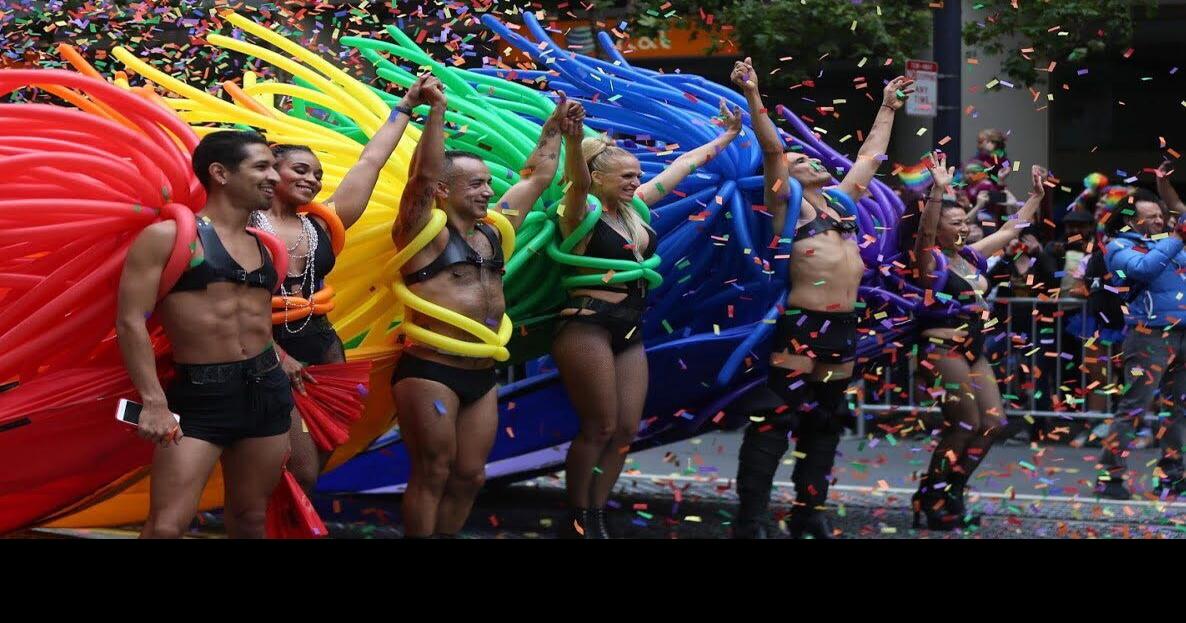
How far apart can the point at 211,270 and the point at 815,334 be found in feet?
9.76

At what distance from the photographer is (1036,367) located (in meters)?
9.82

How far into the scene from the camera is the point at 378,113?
6.16 m

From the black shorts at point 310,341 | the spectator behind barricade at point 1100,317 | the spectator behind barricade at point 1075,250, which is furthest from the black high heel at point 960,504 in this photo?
the black shorts at point 310,341

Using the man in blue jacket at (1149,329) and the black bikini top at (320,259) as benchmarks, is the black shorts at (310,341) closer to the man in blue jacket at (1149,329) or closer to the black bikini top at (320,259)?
the black bikini top at (320,259)

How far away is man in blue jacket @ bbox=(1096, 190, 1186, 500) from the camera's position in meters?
8.26

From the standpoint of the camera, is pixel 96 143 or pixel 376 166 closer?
pixel 96 143

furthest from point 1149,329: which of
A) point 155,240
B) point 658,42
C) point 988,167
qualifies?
point 658,42

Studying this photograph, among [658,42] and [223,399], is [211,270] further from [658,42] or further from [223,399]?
[658,42]

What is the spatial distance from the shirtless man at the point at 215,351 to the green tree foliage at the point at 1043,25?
8.10 m

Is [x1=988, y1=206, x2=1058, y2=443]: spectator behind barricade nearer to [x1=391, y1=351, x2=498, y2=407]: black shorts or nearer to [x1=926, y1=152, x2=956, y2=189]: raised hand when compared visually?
[x1=926, y1=152, x2=956, y2=189]: raised hand

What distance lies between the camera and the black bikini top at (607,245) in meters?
6.27
